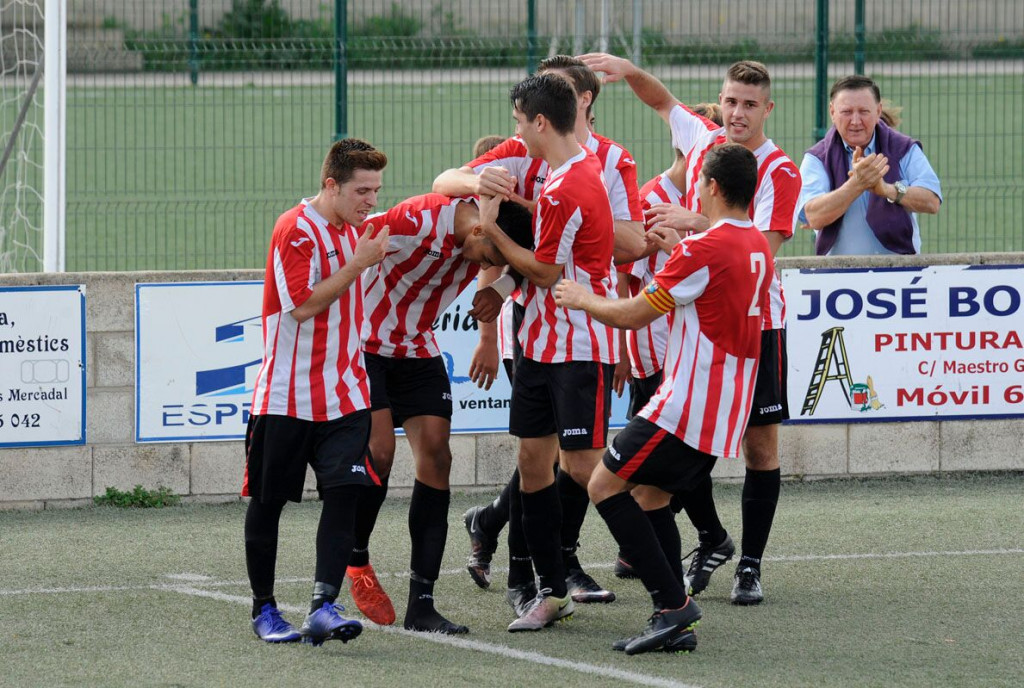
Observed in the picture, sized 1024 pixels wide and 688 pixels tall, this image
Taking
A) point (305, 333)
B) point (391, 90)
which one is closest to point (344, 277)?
point (305, 333)

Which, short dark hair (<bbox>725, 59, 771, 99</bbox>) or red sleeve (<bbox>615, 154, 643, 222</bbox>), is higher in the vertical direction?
short dark hair (<bbox>725, 59, 771, 99</bbox>)

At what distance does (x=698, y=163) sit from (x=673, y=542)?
1762 millimetres

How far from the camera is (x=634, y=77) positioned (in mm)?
6816

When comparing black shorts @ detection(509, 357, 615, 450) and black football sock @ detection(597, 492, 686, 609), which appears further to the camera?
black shorts @ detection(509, 357, 615, 450)

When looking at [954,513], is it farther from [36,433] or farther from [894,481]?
[36,433]

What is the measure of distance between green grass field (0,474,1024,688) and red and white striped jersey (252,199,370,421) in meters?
0.88

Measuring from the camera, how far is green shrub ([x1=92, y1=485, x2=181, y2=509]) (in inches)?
313

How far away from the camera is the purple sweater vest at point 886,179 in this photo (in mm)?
8117

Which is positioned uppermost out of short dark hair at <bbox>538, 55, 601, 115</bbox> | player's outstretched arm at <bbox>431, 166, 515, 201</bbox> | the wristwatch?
short dark hair at <bbox>538, 55, 601, 115</bbox>

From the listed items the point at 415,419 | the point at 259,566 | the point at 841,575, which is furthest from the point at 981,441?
the point at 259,566

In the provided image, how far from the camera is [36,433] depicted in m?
7.79

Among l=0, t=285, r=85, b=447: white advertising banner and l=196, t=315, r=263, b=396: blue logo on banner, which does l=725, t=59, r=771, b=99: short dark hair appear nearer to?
l=196, t=315, r=263, b=396: blue logo on banner

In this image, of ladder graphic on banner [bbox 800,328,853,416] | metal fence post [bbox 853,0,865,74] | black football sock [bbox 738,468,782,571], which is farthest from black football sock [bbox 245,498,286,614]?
metal fence post [bbox 853,0,865,74]

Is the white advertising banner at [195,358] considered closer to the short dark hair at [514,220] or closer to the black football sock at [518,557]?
the black football sock at [518,557]
